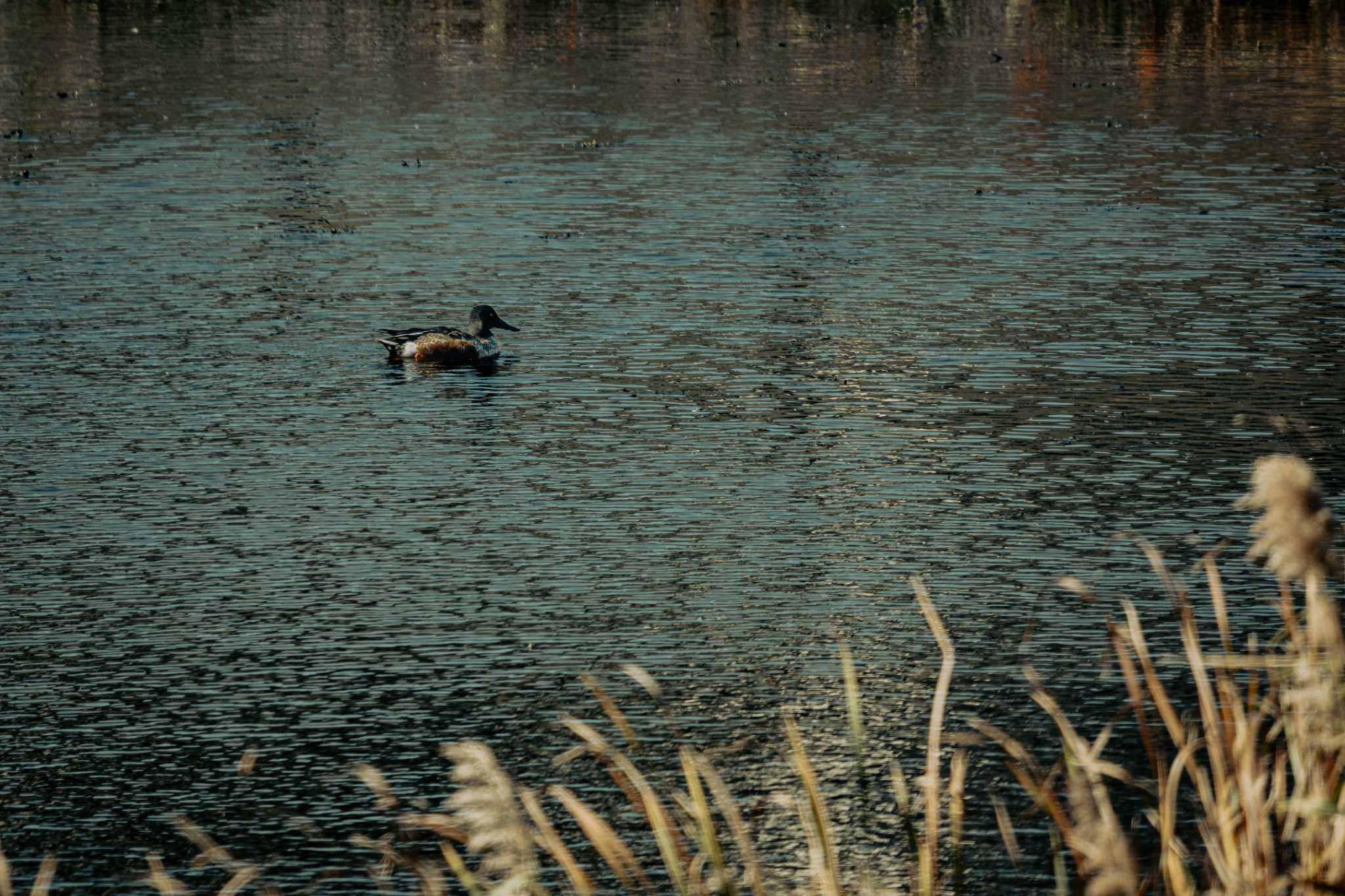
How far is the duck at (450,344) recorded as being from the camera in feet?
74.0

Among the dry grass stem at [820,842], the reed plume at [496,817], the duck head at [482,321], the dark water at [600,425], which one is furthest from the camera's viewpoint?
the duck head at [482,321]

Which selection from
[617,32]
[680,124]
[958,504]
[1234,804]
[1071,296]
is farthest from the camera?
[617,32]

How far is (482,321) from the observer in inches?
911

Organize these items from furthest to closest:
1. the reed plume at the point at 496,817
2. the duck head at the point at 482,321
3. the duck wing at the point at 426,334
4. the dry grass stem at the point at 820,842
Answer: the duck head at the point at 482,321, the duck wing at the point at 426,334, the dry grass stem at the point at 820,842, the reed plume at the point at 496,817

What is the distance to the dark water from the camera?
12.3m

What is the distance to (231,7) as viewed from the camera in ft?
235

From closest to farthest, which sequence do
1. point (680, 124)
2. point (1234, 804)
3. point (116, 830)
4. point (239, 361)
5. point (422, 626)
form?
point (1234, 804) → point (116, 830) → point (422, 626) → point (239, 361) → point (680, 124)

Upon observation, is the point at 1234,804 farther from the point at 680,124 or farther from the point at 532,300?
the point at 680,124

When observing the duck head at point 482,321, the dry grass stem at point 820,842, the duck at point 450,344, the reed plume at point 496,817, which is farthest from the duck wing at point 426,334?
the reed plume at point 496,817

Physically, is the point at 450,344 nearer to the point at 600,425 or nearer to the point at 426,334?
the point at 426,334

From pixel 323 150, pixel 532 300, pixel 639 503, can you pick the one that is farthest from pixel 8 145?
pixel 639 503

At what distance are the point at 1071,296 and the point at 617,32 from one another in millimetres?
39619

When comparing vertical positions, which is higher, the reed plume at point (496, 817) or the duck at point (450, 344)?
the reed plume at point (496, 817)

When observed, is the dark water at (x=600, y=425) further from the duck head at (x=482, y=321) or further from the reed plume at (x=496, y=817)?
the reed plume at (x=496, y=817)
